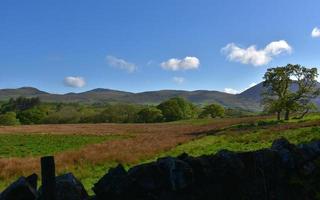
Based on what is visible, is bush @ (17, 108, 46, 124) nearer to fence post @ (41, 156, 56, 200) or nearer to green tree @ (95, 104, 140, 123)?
green tree @ (95, 104, 140, 123)

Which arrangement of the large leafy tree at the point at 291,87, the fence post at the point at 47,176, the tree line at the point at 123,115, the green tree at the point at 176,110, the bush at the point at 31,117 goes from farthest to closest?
the bush at the point at 31,117 < the green tree at the point at 176,110 < the tree line at the point at 123,115 < the large leafy tree at the point at 291,87 < the fence post at the point at 47,176

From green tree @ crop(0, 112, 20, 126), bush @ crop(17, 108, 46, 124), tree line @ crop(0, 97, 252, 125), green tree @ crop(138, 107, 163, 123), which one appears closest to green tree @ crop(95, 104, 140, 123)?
tree line @ crop(0, 97, 252, 125)

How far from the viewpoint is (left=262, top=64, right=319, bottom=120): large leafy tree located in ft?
227

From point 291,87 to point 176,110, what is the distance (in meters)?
64.6

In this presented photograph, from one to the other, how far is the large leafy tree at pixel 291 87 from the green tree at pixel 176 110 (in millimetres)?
61142

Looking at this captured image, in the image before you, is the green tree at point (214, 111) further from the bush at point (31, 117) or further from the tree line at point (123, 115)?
the bush at point (31, 117)

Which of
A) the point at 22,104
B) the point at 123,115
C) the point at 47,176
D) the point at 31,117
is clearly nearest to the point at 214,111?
the point at 123,115

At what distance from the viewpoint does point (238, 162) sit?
6.60m

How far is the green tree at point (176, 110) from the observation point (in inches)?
5207

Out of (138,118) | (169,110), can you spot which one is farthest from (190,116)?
(138,118)

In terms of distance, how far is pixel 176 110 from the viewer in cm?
13425

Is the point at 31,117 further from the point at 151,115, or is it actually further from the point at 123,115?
the point at 151,115

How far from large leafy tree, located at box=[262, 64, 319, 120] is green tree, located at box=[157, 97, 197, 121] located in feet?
201

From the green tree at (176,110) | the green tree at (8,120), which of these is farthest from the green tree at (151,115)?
the green tree at (8,120)
